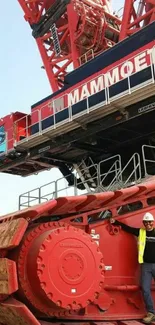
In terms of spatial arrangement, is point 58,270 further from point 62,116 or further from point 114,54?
point 114,54

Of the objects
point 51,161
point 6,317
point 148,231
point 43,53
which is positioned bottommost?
point 6,317

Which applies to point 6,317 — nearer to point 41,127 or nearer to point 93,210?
point 93,210

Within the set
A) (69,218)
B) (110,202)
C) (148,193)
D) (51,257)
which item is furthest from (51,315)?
(148,193)

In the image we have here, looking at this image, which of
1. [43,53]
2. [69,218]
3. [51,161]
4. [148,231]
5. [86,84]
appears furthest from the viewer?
[43,53]

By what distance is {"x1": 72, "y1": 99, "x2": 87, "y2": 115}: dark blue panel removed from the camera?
17331 millimetres

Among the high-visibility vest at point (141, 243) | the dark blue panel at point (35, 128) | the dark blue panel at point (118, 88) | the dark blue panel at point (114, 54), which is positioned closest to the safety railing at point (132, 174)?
the dark blue panel at point (118, 88)

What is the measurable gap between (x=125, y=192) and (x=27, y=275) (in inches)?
74.3

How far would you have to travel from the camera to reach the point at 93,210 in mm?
6293

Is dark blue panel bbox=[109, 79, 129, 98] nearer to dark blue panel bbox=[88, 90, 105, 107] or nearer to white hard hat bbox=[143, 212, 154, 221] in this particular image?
dark blue panel bbox=[88, 90, 105, 107]

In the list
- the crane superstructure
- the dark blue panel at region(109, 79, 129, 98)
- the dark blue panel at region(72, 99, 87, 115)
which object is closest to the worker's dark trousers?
the crane superstructure

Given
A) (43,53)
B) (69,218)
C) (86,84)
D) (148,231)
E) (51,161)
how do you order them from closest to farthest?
(69,218) → (148,231) → (86,84) → (51,161) → (43,53)

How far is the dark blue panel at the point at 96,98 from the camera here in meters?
A: 16.7

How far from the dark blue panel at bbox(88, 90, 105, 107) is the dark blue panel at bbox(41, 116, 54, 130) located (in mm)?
2540

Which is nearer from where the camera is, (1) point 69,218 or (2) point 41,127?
(1) point 69,218
